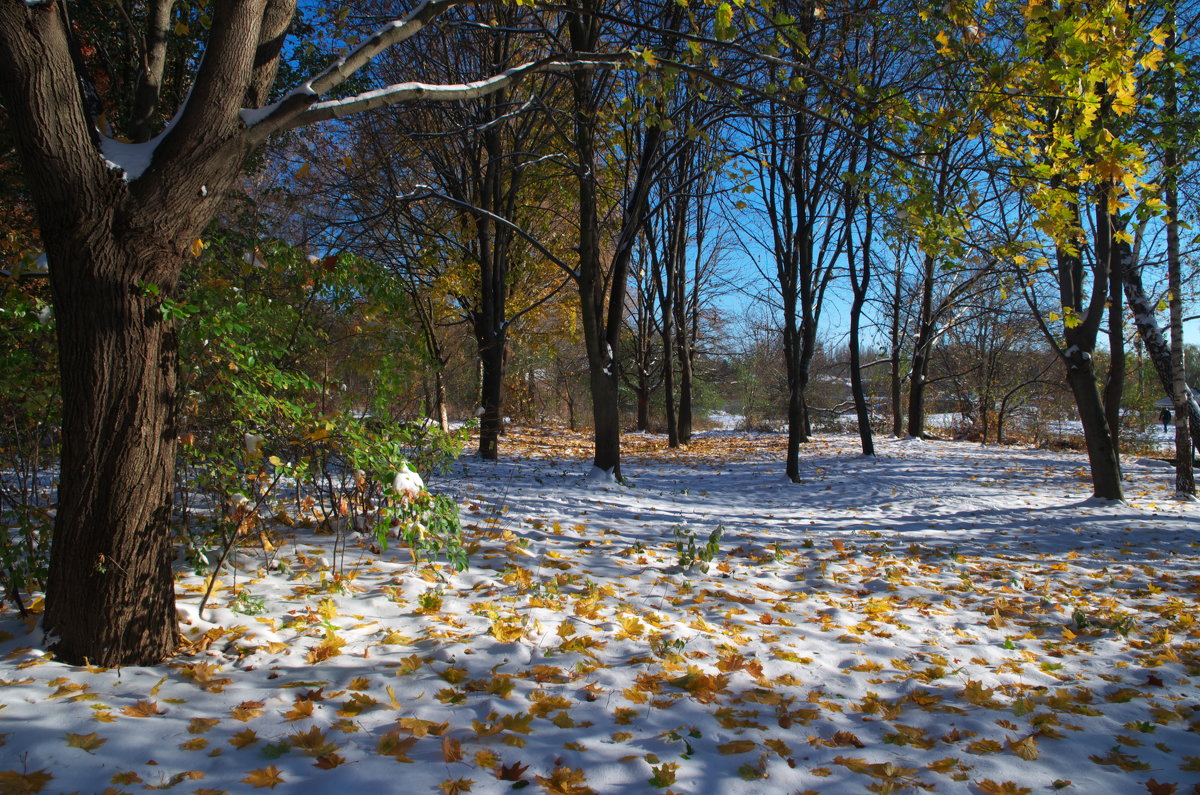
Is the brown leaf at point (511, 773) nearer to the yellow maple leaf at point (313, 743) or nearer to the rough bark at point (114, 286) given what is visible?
the yellow maple leaf at point (313, 743)

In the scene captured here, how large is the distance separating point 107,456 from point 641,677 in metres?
2.40

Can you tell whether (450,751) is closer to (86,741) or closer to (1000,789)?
(86,741)

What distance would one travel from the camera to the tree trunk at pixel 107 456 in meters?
2.34

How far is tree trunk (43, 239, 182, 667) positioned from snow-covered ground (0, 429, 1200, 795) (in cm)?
19

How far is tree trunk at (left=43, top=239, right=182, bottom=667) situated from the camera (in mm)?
2344

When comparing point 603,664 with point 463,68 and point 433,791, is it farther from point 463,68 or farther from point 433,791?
point 463,68

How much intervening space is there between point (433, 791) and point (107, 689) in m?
1.40

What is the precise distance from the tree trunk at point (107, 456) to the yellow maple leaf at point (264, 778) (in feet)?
3.37

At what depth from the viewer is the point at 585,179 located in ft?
27.3


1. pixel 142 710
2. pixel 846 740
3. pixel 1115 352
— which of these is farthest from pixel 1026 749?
pixel 1115 352

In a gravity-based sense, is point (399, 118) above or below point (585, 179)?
above

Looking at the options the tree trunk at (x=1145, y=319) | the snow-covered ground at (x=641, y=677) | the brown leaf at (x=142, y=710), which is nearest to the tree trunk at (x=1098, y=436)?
the snow-covered ground at (x=641, y=677)

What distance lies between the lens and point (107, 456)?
7.82 feet

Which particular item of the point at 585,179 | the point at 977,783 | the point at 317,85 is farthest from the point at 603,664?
the point at 585,179
